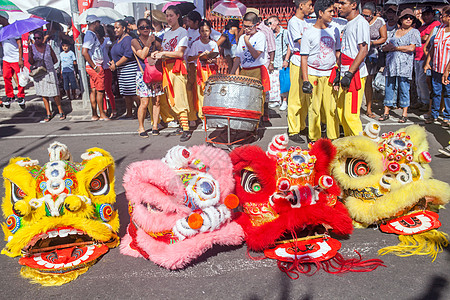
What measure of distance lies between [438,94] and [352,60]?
2.53 meters

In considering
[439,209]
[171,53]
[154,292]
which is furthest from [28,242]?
[171,53]

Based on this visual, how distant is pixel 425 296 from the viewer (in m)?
2.48

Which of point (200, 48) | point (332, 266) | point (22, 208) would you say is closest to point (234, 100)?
point (200, 48)

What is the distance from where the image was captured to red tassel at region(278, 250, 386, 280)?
9.00 feet

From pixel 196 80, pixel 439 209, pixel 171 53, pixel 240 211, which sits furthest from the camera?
pixel 196 80

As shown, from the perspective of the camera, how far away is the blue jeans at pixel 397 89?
23.4 feet

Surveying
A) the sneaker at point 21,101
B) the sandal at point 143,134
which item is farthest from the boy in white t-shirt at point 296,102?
the sneaker at point 21,101

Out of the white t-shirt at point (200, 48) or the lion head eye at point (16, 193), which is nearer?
the lion head eye at point (16, 193)

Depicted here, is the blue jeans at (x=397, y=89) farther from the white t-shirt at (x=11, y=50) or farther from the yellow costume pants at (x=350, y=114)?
the white t-shirt at (x=11, y=50)

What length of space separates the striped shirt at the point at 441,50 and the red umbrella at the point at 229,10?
435 centimetres

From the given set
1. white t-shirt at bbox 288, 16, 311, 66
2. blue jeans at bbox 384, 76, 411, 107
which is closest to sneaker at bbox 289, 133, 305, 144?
white t-shirt at bbox 288, 16, 311, 66

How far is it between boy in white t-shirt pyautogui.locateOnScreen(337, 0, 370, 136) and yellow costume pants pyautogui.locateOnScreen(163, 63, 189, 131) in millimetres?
2528

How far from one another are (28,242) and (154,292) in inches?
39.0

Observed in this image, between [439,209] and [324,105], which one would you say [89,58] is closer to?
[324,105]
